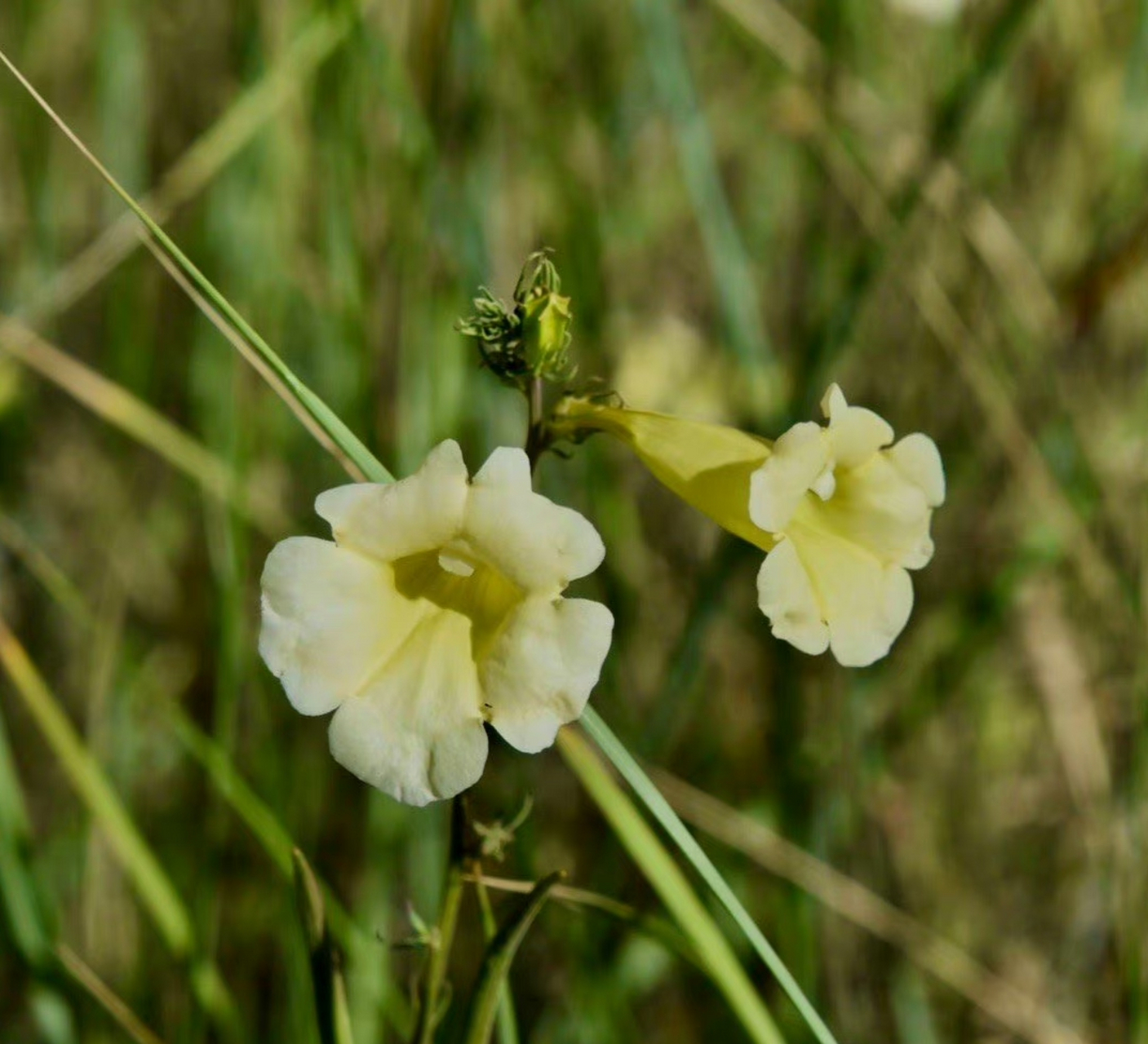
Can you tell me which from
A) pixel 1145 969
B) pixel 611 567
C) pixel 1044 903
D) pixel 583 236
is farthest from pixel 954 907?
pixel 583 236

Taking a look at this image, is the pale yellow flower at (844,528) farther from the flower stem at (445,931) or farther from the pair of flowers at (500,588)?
the flower stem at (445,931)

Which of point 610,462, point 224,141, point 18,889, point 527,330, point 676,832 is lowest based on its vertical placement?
point 676,832

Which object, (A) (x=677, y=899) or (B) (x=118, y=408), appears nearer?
(A) (x=677, y=899)

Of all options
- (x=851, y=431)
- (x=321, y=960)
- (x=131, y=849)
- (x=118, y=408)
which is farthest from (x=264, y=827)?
(x=851, y=431)

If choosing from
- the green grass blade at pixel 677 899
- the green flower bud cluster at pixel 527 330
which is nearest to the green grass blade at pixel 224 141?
the green flower bud cluster at pixel 527 330

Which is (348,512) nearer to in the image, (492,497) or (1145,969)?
(492,497)

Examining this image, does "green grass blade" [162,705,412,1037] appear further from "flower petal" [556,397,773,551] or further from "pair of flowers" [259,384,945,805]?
"flower petal" [556,397,773,551]

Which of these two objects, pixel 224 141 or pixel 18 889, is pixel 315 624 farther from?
pixel 224 141

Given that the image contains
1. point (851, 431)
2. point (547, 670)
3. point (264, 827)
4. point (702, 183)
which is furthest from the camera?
point (702, 183)
